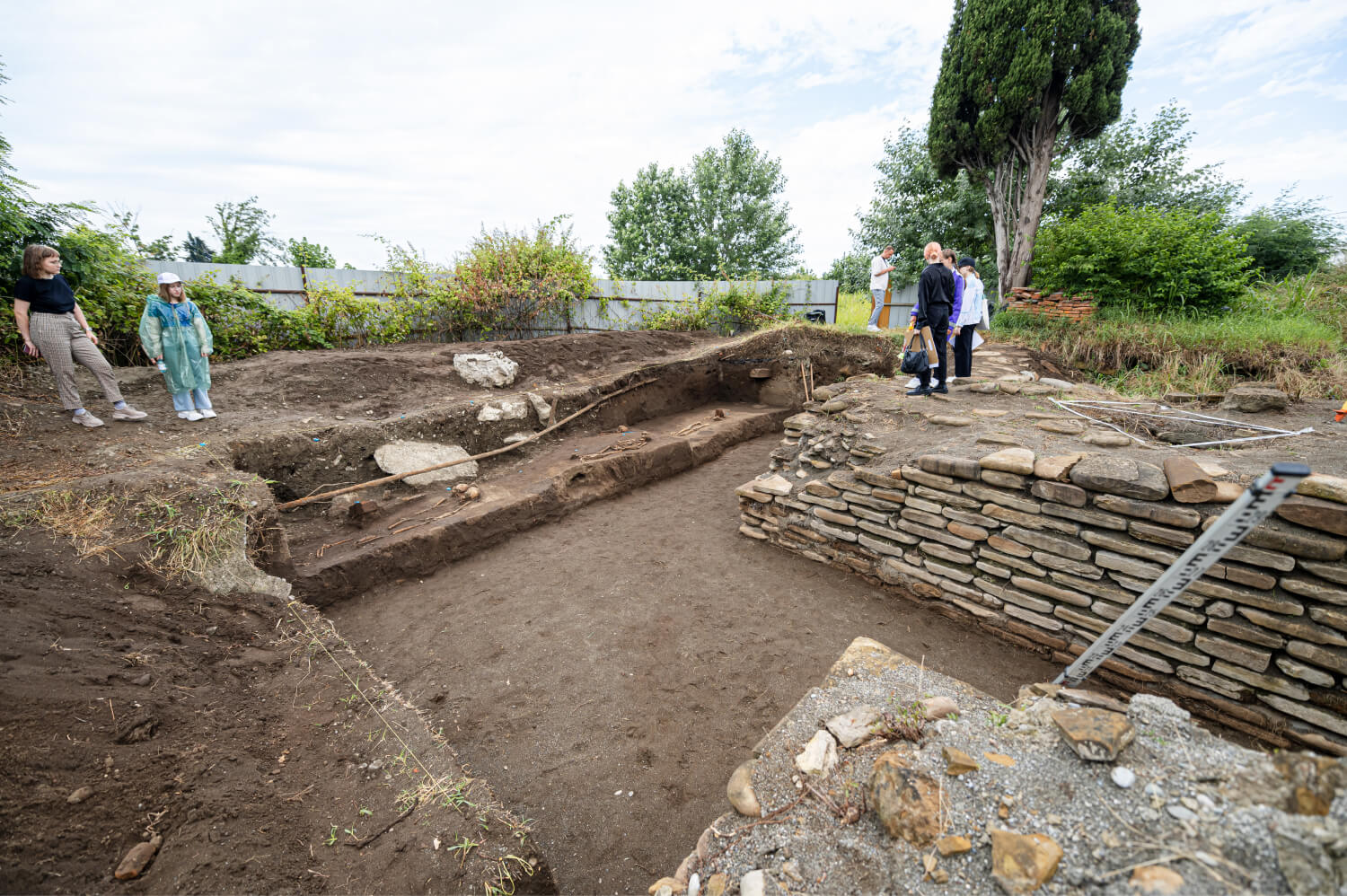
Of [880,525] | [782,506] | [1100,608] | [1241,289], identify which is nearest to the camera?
[1100,608]

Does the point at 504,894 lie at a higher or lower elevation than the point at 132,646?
A: lower

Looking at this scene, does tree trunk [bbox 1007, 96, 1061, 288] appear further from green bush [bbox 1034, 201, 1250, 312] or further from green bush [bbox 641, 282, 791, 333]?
green bush [bbox 641, 282, 791, 333]

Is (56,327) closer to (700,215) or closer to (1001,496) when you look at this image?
(1001,496)

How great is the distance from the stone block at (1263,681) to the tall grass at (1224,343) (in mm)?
4748

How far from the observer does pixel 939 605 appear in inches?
141

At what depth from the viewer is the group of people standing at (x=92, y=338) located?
3.94m

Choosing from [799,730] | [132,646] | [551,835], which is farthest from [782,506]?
[132,646]

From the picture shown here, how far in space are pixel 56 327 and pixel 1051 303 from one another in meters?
13.2

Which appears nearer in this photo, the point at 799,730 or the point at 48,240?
the point at 799,730

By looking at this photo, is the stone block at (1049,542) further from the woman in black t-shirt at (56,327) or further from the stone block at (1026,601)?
the woman in black t-shirt at (56,327)

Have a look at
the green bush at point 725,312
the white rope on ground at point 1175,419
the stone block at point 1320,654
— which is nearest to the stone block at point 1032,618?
the stone block at point 1320,654

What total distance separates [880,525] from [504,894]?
3.27 metres

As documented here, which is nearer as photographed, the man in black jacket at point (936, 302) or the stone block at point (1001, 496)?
the stone block at point (1001, 496)

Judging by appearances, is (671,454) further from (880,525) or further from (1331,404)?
(1331,404)
